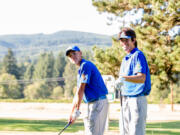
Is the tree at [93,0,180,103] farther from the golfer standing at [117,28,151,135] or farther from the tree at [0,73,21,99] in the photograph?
the tree at [0,73,21,99]

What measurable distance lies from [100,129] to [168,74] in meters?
19.4

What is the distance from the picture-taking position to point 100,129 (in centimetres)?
585

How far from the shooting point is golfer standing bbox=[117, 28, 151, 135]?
538 centimetres

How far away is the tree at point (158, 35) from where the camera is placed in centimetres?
2100

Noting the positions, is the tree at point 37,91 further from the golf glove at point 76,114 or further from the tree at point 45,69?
the golf glove at point 76,114

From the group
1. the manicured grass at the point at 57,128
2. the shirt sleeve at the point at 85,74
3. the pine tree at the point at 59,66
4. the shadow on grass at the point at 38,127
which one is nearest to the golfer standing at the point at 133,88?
the shirt sleeve at the point at 85,74

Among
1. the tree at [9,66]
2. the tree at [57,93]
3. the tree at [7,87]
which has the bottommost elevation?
the tree at [57,93]

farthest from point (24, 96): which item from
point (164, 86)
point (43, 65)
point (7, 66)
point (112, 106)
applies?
point (164, 86)

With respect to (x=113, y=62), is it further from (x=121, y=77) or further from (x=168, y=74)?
(x=121, y=77)

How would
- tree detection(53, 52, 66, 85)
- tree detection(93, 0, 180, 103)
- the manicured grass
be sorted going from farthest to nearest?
tree detection(53, 52, 66, 85) < tree detection(93, 0, 180, 103) < the manicured grass

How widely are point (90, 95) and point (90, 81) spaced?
0.64 ft

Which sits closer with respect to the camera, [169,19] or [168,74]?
[169,19]

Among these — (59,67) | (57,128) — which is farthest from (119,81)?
(59,67)

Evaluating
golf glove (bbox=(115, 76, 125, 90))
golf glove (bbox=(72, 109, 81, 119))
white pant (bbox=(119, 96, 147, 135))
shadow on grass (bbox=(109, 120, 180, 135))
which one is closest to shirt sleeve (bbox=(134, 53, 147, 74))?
golf glove (bbox=(115, 76, 125, 90))
